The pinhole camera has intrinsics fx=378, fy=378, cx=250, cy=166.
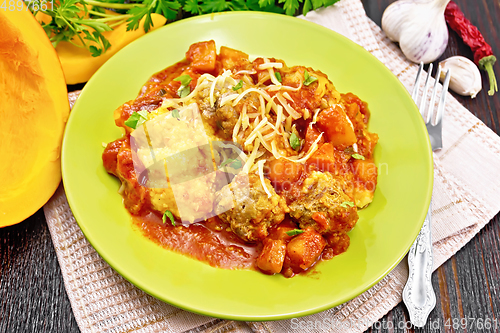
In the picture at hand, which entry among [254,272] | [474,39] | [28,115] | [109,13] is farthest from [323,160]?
[109,13]

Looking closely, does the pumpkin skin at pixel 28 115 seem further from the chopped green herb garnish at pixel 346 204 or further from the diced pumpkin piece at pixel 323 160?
the chopped green herb garnish at pixel 346 204

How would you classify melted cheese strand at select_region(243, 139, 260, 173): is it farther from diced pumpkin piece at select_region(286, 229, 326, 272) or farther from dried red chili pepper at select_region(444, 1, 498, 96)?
dried red chili pepper at select_region(444, 1, 498, 96)

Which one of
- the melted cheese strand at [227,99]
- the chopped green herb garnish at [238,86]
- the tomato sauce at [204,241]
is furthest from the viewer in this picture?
the chopped green herb garnish at [238,86]

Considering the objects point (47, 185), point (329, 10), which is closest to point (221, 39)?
point (329, 10)

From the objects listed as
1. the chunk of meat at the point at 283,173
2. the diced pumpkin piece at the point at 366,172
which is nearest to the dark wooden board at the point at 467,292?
the diced pumpkin piece at the point at 366,172

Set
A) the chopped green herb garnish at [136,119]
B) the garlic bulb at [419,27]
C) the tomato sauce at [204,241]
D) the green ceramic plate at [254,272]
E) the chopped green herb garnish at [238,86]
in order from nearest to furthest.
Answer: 1. the green ceramic plate at [254,272]
2. the tomato sauce at [204,241]
3. the chopped green herb garnish at [136,119]
4. the chopped green herb garnish at [238,86]
5. the garlic bulb at [419,27]
